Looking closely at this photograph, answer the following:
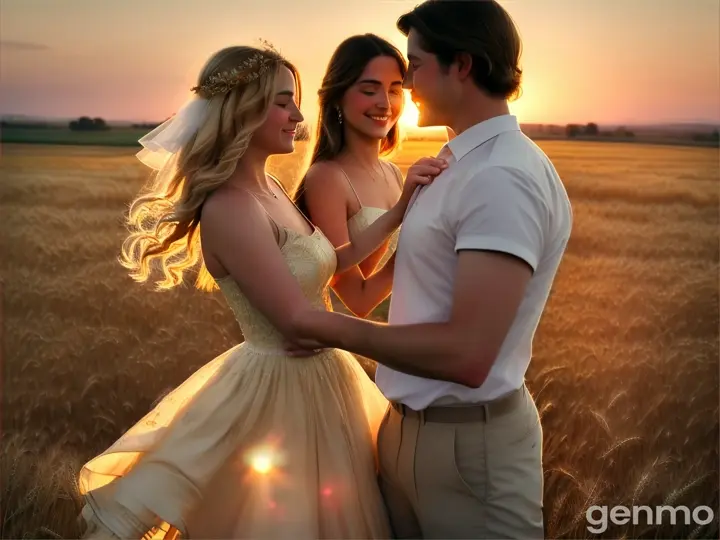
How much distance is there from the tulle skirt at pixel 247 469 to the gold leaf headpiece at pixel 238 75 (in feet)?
3.55

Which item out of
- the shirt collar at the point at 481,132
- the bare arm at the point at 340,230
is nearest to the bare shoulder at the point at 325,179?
the bare arm at the point at 340,230

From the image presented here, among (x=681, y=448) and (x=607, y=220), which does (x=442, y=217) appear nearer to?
(x=681, y=448)

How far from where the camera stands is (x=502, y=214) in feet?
7.47

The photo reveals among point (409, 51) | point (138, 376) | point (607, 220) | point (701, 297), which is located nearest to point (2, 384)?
point (138, 376)

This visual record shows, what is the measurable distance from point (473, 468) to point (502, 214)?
84 cm

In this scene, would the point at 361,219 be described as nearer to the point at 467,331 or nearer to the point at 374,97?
the point at 374,97

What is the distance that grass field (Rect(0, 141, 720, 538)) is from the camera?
452 cm

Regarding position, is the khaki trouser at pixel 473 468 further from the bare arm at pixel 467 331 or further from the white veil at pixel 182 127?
Answer: the white veil at pixel 182 127

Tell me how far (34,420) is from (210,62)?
320 centimetres

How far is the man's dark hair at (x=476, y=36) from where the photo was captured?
8.26 ft

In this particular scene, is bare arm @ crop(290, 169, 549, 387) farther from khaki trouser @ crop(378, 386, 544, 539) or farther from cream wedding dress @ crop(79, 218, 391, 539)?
cream wedding dress @ crop(79, 218, 391, 539)

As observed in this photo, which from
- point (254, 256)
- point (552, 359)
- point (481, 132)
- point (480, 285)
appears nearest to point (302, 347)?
point (254, 256)

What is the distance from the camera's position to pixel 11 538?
429cm

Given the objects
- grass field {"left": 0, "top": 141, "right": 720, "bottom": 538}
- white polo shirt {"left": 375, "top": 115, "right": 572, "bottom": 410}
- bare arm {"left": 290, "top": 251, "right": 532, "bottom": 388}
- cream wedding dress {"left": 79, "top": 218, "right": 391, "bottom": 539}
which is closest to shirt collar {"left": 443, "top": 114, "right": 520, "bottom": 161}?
white polo shirt {"left": 375, "top": 115, "right": 572, "bottom": 410}
